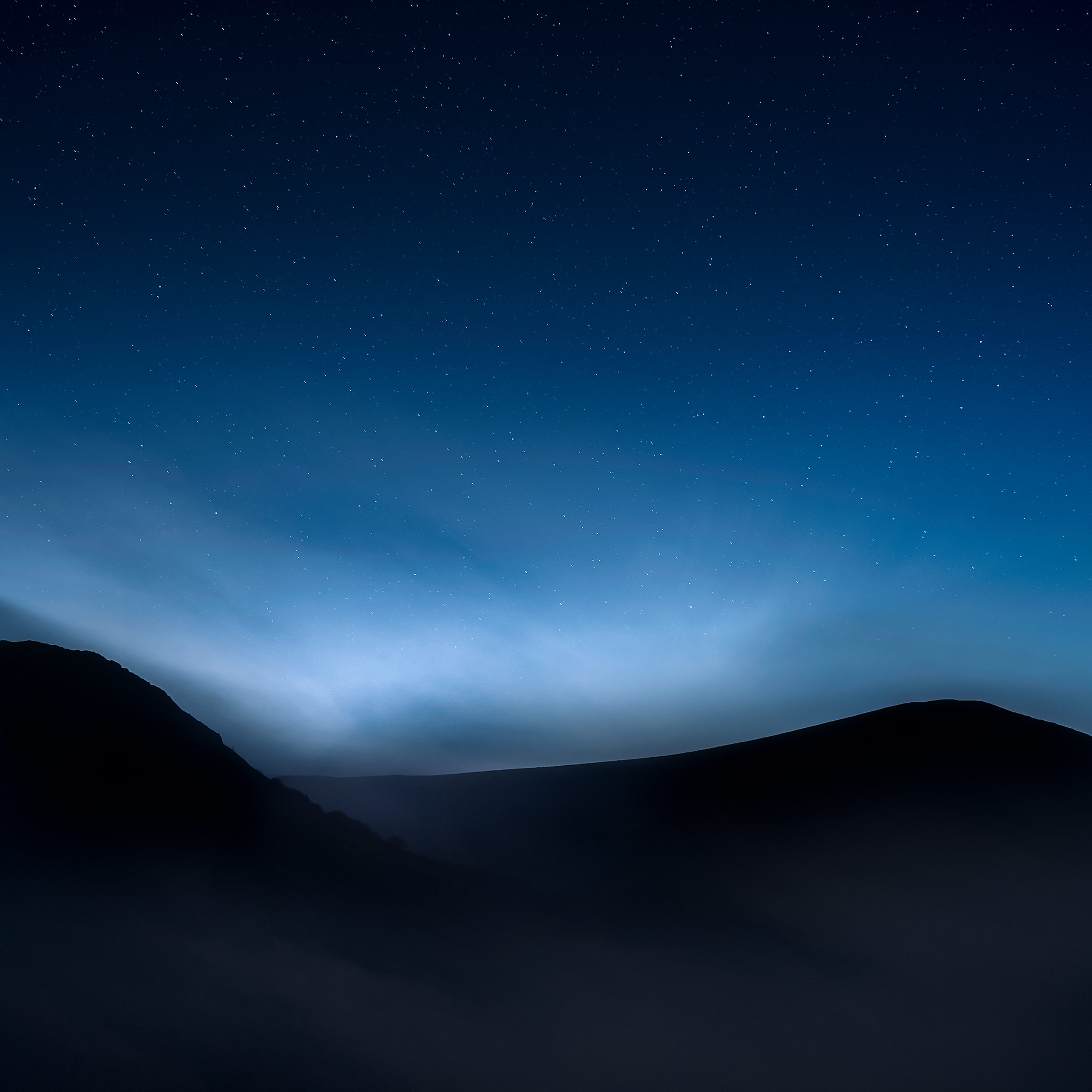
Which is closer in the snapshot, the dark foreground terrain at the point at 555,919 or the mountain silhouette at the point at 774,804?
the dark foreground terrain at the point at 555,919

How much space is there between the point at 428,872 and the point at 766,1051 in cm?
1592

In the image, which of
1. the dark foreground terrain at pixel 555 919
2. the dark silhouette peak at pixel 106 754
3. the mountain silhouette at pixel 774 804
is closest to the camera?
the dark foreground terrain at pixel 555 919

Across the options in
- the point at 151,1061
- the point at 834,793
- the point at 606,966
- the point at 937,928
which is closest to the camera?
the point at 151,1061

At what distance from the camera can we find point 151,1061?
8.87 meters

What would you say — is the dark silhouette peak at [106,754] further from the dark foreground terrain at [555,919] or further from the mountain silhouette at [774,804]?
the mountain silhouette at [774,804]

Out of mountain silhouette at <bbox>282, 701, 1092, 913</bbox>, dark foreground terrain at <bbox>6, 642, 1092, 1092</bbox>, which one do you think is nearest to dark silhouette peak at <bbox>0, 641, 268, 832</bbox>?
dark foreground terrain at <bbox>6, 642, 1092, 1092</bbox>

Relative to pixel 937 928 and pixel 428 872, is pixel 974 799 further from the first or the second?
pixel 428 872

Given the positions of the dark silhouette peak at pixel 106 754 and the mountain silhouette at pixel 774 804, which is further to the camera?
the mountain silhouette at pixel 774 804

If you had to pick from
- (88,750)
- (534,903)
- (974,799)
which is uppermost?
(974,799)

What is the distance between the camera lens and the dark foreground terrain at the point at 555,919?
417 inches

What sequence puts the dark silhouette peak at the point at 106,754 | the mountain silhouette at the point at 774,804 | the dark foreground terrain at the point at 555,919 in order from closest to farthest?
the dark foreground terrain at the point at 555,919, the dark silhouette peak at the point at 106,754, the mountain silhouette at the point at 774,804

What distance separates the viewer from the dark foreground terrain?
34.8 ft

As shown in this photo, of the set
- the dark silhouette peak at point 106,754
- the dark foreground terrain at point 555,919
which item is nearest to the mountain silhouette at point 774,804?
the dark foreground terrain at point 555,919

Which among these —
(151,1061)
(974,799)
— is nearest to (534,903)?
(151,1061)
